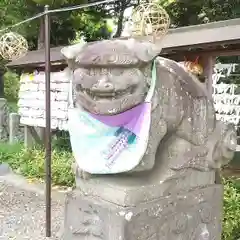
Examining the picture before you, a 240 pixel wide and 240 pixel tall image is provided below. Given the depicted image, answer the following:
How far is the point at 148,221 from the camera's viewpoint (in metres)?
2.93

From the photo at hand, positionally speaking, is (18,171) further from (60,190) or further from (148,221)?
(148,221)

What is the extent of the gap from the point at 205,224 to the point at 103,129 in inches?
47.7

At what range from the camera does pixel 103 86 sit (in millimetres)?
2631

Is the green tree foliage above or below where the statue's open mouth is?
above

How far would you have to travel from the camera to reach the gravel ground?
4750mm

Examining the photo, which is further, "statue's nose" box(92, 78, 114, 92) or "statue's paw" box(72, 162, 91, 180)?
"statue's paw" box(72, 162, 91, 180)

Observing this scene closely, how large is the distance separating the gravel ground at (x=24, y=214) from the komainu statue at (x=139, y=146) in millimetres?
1721

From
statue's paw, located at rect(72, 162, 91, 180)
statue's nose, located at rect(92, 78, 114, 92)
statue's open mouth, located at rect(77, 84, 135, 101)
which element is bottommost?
statue's paw, located at rect(72, 162, 91, 180)

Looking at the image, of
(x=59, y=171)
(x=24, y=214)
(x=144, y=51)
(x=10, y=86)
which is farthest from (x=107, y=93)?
(x=10, y=86)

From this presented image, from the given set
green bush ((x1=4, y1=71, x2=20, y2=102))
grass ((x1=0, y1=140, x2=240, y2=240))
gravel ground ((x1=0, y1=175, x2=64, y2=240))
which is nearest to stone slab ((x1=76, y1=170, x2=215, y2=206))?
grass ((x1=0, y1=140, x2=240, y2=240))

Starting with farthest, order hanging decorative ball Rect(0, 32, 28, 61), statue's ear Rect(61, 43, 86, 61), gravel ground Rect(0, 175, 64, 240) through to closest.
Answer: hanging decorative ball Rect(0, 32, 28, 61), gravel ground Rect(0, 175, 64, 240), statue's ear Rect(61, 43, 86, 61)

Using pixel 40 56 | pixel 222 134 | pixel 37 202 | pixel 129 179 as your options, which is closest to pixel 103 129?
pixel 129 179

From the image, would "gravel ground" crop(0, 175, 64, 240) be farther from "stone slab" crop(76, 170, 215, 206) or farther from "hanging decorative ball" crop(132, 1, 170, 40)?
"hanging decorative ball" crop(132, 1, 170, 40)

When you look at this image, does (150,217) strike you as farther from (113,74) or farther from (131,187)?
(113,74)
